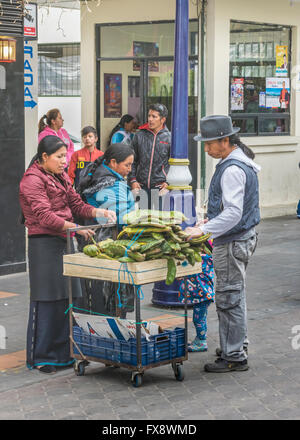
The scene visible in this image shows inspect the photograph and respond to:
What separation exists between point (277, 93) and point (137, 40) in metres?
2.83

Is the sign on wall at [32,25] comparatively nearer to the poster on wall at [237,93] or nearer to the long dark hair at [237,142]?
the long dark hair at [237,142]

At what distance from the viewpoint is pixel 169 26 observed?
15.2m

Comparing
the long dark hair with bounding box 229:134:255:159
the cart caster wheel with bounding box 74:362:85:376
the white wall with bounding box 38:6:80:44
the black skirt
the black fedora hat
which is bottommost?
the cart caster wheel with bounding box 74:362:85:376

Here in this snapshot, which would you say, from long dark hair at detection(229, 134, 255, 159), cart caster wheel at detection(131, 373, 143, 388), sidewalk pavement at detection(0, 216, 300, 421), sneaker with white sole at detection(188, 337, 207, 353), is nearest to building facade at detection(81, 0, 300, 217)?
sidewalk pavement at detection(0, 216, 300, 421)

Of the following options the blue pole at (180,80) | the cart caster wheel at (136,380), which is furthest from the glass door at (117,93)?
the cart caster wheel at (136,380)

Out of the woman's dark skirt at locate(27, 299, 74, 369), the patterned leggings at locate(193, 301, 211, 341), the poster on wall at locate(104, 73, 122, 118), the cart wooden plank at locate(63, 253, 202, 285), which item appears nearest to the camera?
the cart wooden plank at locate(63, 253, 202, 285)

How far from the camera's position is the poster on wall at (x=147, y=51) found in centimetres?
1544

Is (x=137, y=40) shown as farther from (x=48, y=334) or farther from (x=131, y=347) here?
(x=131, y=347)

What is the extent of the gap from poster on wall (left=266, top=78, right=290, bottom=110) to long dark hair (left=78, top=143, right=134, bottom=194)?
30.0ft

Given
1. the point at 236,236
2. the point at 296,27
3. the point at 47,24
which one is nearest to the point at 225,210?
the point at 236,236

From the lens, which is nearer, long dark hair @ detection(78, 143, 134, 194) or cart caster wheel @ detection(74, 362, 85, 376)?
cart caster wheel @ detection(74, 362, 85, 376)

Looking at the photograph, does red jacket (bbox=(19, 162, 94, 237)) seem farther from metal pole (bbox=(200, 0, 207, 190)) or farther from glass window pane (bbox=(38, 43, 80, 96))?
glass window pane (bbox=(38, 43, 80, 96))

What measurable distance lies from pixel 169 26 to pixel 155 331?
32.7ft

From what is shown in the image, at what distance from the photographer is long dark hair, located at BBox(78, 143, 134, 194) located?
6918 mm
